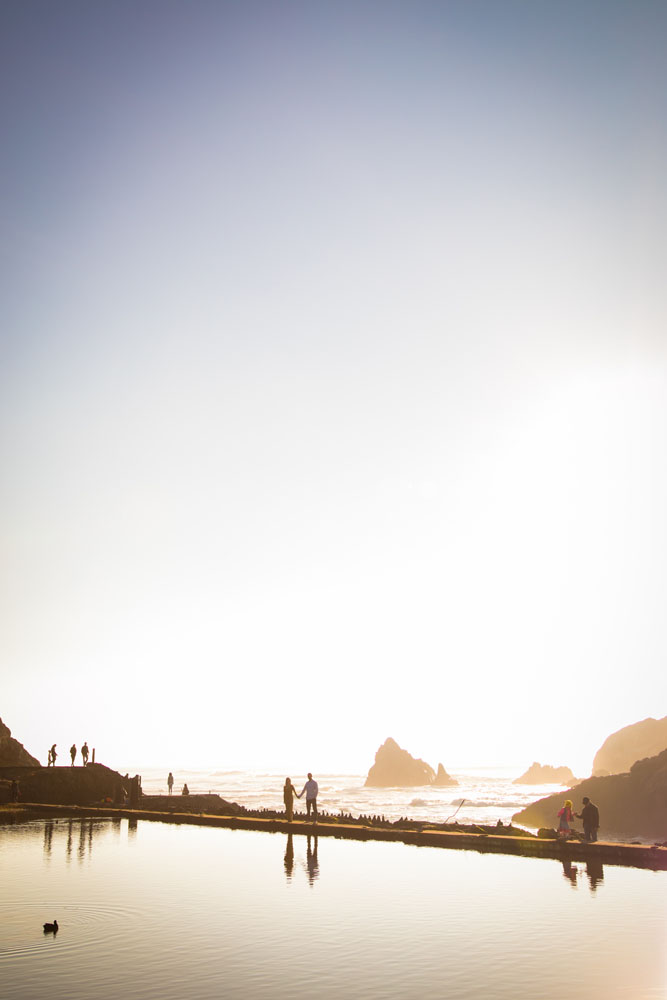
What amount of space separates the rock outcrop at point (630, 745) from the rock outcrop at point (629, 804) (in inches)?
3220

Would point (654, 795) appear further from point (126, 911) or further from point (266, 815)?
point (126, 911)

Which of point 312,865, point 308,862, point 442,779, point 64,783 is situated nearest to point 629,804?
point 64,783

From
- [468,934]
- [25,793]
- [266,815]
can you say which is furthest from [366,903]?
[25,793]

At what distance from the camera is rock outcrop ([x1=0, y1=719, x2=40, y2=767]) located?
2507 inches

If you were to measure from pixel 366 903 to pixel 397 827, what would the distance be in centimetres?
1307

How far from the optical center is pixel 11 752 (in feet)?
214

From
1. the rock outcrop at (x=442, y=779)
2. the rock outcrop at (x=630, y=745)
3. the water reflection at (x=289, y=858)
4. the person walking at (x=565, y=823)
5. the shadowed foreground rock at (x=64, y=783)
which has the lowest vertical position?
the rock outcrop at (x=442, y=779)

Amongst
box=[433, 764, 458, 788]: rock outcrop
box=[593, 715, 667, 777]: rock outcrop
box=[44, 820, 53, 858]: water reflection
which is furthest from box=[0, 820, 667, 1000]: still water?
box=[433, 764, 458, 788]: rock outcrop

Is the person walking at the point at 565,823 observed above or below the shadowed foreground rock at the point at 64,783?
above

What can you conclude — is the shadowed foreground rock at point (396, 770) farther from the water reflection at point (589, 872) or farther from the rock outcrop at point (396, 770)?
the water reflection at point (589, 872)

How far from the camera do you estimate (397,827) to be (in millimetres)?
27141

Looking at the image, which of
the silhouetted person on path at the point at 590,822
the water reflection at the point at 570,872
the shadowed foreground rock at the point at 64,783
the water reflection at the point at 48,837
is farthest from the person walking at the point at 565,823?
the shadowed foreground rock at the point at 64,783

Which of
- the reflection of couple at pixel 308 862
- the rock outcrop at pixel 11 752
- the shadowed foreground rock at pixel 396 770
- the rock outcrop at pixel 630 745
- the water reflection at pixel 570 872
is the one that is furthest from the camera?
the shadowed foreground rock at pixel 396 770

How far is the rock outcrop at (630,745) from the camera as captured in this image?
143 m
